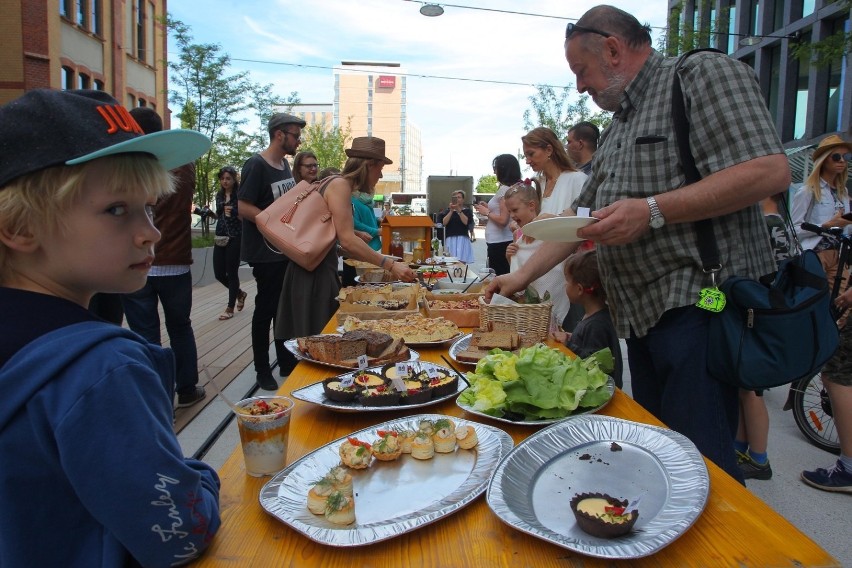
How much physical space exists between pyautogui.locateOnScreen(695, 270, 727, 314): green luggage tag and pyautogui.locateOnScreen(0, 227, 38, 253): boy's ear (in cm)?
175

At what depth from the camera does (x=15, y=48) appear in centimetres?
1591

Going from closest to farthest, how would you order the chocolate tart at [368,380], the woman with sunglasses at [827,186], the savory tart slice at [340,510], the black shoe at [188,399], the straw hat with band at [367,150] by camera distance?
the savory tart slice at [340,510]
the chocolate tart at [368,380]
the straw hat with band at [367,150]
the black shoe at [188,399]
the woman with sunglasses at [827,186]

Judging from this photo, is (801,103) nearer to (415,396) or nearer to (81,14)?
Result: (415,396)

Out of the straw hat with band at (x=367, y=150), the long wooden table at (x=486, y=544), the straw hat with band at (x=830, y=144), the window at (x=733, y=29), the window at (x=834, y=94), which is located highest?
the window at (x=733, y=29)

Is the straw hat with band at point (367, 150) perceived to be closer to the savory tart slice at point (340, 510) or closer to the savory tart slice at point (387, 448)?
the savory tart slice at point (387, 448)

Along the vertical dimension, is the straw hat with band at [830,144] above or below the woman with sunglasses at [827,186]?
above

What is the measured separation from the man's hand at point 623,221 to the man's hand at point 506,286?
3.00 ft

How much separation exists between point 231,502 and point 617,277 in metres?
1.45

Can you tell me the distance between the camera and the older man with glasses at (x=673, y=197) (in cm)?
180

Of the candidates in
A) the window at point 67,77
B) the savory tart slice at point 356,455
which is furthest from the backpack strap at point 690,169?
the window at point 67,77

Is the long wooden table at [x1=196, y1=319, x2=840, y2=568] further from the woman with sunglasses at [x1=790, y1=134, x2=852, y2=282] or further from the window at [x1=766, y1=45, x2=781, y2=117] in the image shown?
the window at [x1=766, y1=45, x2=781, y2=117]

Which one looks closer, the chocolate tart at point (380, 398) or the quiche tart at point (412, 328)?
the chocolate tart at point (380, 398)

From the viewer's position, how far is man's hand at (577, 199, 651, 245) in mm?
1818

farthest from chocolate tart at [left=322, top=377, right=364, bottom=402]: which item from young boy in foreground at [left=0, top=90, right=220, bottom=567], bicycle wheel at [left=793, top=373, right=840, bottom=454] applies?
bicycle wheel at [left=793, top=373, right=840, bottom=454]
